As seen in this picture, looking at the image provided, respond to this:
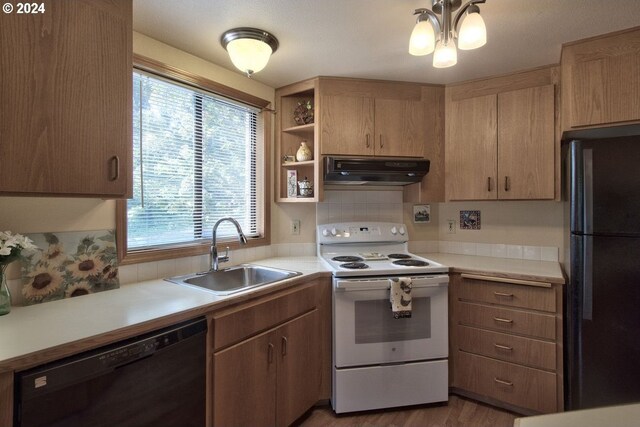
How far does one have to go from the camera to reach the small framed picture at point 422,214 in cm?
267

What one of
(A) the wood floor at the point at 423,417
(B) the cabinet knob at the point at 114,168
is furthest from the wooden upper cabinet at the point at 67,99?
(A) the wood floor at the point at 423,417

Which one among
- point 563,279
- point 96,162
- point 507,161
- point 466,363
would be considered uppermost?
point 507,161

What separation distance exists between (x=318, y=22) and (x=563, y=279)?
1972 mm

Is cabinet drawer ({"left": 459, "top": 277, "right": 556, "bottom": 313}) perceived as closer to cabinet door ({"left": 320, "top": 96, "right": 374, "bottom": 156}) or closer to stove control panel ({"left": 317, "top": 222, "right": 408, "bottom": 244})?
stove control panel ({"left": 317, "top": 222, "right": 408, "bottom": 244})

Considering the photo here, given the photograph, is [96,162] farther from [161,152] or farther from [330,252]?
[330,252]

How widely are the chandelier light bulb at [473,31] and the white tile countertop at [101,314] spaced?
1.35 m

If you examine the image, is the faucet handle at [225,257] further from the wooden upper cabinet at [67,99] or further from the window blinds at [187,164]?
the wooden upper cabinet at [67,99]

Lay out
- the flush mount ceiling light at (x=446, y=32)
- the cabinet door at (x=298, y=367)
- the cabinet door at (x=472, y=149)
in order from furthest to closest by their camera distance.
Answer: the cabinet door at (x=472, y=149) < the cabinet door at (x=298, y=367) < the flush mount ceiling light at (x=446, y=32)

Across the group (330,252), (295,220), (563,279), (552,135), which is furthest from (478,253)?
(295,220)

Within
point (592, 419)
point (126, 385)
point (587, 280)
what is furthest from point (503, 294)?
point (126, 385)

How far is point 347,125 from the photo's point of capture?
225 centimetres

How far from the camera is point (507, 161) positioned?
2146 mm

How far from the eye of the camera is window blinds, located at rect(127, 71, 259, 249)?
1693mm

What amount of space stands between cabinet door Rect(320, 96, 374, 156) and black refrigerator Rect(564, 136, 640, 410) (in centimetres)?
123
